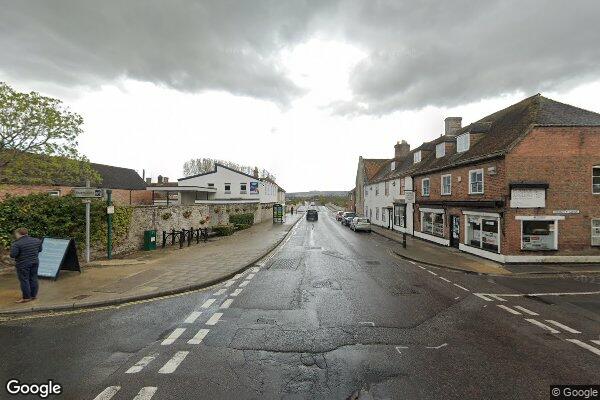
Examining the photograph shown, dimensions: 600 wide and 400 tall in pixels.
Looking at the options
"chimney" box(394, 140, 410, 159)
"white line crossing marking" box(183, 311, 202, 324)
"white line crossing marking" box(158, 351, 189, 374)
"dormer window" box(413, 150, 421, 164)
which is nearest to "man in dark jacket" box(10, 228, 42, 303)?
"white line crossing marking" box(183, 311, 202, 324)

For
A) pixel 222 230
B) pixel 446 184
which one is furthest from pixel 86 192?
pixel 446 184

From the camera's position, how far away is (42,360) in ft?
17.3

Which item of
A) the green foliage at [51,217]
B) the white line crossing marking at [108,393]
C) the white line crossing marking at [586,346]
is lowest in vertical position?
the white line crossing marking at [586,346]

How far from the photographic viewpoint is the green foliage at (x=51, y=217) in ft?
38.3

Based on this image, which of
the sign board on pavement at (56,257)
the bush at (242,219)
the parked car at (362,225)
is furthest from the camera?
the parked car at (362,225)

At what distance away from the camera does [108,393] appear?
14.3 feet

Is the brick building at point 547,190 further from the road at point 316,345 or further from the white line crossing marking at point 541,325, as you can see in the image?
the white line crossing marking at point 541,325

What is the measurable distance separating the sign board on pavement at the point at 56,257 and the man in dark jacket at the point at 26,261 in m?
2.05

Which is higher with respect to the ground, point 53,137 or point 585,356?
point 53,137

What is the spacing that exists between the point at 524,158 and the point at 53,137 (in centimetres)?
2131

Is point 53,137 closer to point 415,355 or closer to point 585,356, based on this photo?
point 415,355

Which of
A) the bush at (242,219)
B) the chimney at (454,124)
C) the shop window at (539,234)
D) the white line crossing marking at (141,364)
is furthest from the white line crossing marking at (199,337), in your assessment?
the chimney at (454,124)

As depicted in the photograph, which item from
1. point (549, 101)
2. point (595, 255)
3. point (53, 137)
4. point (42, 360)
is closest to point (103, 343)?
point (42, 360)

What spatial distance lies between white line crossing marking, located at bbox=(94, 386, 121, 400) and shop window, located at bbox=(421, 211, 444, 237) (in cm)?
2087
